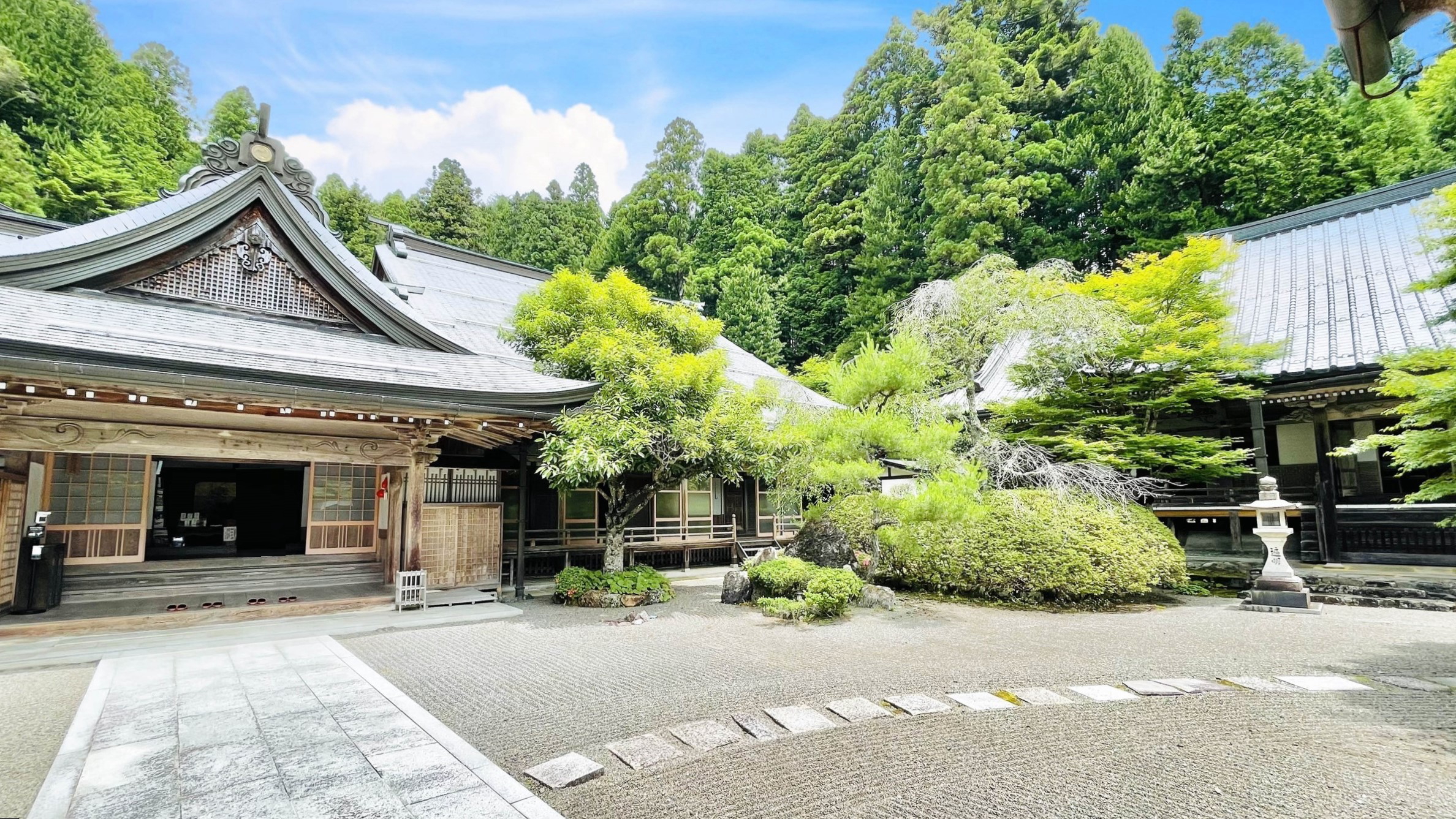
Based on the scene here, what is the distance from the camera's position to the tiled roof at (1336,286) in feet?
36.2

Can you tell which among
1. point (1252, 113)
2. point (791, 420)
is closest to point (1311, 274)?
point (1252, 113)

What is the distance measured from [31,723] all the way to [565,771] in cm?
435

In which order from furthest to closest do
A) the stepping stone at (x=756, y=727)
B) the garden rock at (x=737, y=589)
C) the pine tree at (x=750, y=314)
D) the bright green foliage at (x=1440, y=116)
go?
the pine tree at (x=750, y=314)
the bright green foliage at (x=1440, y=116)
the garden rock at (x=737, y=589)
the stepping stone at (x=756, y=727)

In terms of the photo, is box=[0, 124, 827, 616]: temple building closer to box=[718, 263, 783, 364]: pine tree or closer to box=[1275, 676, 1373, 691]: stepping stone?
box=[1275, 676, 1373, 691]: stepping stone

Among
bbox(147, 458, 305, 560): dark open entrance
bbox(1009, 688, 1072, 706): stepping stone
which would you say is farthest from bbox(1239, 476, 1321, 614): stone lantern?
bbox(147, 458, 305, 560): dark open entrance

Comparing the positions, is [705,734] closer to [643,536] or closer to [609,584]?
[609,584]

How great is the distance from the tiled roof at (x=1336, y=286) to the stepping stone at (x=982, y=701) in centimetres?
851

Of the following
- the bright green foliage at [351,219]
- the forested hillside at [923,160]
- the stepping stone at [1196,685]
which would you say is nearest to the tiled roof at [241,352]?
the stepping stone at [1196,685]

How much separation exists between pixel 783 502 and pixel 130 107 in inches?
1457

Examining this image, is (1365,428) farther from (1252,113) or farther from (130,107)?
(130,107)

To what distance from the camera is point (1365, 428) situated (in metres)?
12.7

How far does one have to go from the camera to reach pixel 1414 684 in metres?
5.46

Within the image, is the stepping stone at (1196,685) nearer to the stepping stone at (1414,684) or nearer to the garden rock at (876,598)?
the stepping stone at (1414,684)

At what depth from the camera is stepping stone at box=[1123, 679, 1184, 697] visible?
5.23 metres
